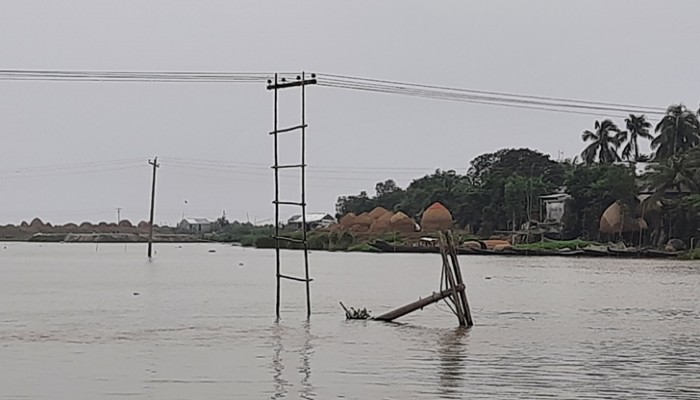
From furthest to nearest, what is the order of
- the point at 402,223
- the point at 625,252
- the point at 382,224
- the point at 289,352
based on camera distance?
the point at 382,224 < the point at 402,223 < the point at 625,252 < the point at 289,352

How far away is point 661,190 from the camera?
8031cm

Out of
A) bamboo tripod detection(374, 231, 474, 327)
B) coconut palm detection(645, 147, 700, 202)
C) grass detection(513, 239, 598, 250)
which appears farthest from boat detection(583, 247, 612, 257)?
bamboo tripod detection(374, 231, 474, 327)

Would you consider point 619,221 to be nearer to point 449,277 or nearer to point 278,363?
point 449,277

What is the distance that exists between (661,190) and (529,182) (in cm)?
2183

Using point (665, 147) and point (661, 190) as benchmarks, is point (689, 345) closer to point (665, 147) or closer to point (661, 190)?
point (661, 190)

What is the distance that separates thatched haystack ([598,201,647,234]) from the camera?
87.5 m

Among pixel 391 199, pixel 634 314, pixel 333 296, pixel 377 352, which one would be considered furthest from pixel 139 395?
pixel 391 199

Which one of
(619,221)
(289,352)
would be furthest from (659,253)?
(289,352)

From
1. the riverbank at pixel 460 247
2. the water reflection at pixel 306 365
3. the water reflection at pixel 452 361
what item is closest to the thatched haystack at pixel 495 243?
the riverbank at pixel 460 247

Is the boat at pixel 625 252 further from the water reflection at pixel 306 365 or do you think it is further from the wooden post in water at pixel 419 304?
the water reflection at pixel 306 365

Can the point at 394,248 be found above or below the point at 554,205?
below

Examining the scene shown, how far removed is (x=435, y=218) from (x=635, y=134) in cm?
2406

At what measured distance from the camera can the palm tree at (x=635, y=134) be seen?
108 meters

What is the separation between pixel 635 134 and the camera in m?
110
